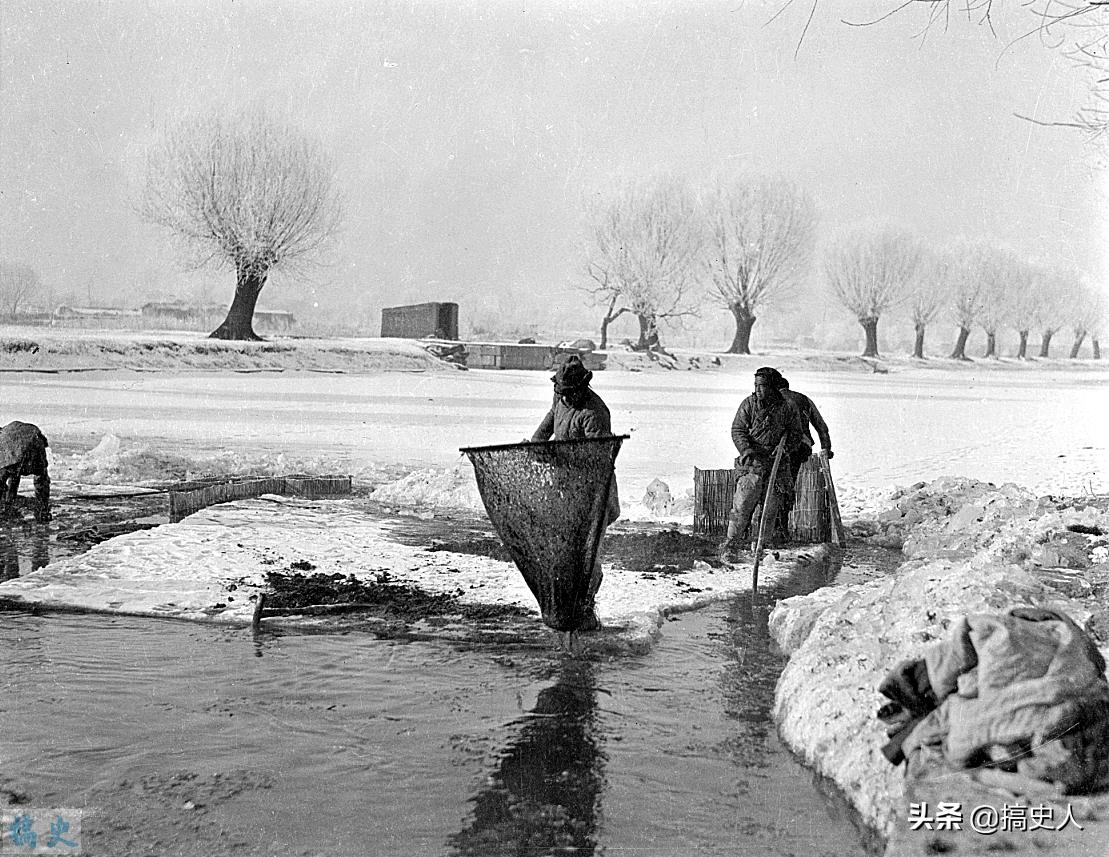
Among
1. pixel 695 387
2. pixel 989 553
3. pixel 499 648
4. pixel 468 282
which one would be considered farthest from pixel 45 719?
pixel 468 282

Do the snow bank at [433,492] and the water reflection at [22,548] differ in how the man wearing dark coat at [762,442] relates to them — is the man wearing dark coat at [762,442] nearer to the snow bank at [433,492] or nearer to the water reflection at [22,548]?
the snow bank at [433,492]

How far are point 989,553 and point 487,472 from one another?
401cm

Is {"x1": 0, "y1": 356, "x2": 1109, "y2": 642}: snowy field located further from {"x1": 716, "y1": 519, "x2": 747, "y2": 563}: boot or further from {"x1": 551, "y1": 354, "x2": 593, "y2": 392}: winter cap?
{"x1": 551, "y1": 354, "x2": 593, "y2": 392}: winter cap

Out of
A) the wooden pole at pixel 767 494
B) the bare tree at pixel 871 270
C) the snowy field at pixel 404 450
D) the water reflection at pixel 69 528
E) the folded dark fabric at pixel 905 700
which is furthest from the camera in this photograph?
the bare tree at pixel 871 270

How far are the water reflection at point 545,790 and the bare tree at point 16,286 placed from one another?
3918cm

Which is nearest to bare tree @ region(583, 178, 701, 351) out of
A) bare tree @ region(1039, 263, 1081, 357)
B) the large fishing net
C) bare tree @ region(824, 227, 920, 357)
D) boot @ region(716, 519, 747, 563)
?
bare tree @ region(824, 227, 920, 357)

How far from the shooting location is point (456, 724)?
4.88 m

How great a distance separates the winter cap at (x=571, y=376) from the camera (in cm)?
657

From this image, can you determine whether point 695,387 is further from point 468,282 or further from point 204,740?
point 468,282

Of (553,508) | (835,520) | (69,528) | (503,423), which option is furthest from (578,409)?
(503,423)

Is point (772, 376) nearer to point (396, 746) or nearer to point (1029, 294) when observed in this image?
point (396, 746)

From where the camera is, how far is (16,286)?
135ft

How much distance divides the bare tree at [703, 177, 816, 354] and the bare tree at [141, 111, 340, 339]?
22.6 m

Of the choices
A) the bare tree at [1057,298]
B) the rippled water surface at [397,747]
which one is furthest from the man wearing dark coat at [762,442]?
the bare tree at [1057,298]
